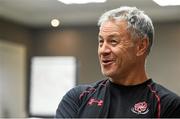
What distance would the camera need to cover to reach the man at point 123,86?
81 cm

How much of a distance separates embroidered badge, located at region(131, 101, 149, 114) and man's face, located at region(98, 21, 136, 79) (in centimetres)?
8

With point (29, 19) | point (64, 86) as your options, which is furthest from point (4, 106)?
point (29, 19)

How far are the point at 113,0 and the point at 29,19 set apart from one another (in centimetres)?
34

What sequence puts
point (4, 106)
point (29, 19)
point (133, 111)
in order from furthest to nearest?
point (4, 106), point (29, 19), point (133, 111)

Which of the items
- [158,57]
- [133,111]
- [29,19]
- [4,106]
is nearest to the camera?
[133,111]

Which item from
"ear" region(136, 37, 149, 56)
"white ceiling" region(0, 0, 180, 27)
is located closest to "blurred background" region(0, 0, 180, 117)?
"white ceiling" region(0, 0, 180, 27)

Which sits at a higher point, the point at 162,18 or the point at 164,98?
the point at 162,18

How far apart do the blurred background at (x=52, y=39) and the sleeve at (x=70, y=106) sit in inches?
14.4

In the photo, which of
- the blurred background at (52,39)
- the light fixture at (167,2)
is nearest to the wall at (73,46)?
the blurred background at (52,39)

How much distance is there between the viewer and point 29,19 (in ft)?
4.31

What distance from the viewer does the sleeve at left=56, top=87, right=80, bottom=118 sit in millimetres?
837

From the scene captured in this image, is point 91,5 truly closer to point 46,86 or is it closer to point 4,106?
point 46,86

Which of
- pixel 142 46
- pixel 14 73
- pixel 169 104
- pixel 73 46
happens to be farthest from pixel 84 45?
pixel 169 104

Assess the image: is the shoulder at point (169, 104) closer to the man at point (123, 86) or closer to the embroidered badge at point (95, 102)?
the man at point (123, 86)
